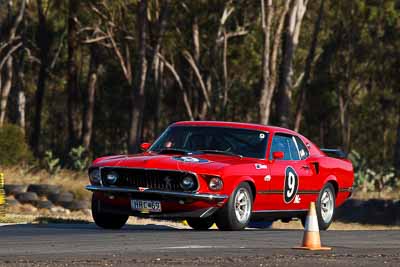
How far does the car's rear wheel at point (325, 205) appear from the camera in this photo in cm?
1616

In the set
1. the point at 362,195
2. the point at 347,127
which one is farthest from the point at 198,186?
the point at 347,127

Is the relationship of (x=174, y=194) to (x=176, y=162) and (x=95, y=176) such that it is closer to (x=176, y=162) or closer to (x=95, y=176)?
(x=176, y=162)

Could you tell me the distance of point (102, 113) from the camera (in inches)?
2576

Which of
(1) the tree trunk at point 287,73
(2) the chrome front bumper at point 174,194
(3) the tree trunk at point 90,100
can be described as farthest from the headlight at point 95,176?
(3) the tree trunk at point 90,100

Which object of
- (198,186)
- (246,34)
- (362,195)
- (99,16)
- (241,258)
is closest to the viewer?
(241,258)

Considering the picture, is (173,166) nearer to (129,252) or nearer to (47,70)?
(129,252)

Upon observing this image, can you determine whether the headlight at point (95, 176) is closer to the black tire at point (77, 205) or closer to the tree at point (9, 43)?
the black tire at point (77, 205)

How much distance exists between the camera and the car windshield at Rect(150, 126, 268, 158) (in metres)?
15.0

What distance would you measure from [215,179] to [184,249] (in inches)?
116

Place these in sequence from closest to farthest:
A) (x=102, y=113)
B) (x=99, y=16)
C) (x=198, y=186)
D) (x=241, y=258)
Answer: (x=241, y=258) → (x=198, y=186) → (x=99, y=16) → (x=102, y=113)

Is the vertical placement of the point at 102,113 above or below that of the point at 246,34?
below

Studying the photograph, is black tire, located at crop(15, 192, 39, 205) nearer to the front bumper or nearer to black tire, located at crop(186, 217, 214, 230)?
black tire, located at crop(186, 217, 214, 230)

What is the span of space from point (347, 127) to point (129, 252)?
165 ft

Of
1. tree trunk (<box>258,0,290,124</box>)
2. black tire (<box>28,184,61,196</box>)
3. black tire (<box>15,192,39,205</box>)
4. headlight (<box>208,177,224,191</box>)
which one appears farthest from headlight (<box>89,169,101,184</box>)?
tree trunk (<box>258,0,290,124</box>)
